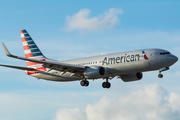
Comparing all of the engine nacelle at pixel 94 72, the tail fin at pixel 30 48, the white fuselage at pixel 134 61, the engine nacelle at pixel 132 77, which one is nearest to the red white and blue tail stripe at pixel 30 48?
the tail fin at pixel 30 48

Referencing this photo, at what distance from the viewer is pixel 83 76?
164ft

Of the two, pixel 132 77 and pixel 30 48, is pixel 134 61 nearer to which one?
pixel 132 77

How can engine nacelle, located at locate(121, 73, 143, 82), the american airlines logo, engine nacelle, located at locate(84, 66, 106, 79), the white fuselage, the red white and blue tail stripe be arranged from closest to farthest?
the white fuselage < the american airlines logo < engine nacelle, located at locate(84, 66, 106, 79) < engine nacelle, located at locate(121, 73, 143, 82) < the red white and blue tail stripe

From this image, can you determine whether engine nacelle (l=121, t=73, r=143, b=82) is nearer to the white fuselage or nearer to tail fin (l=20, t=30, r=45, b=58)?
the white fuselage

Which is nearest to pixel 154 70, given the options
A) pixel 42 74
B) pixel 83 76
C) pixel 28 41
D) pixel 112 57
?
pixel 112 57

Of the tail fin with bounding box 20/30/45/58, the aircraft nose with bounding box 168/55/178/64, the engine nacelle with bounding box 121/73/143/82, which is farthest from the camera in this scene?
the tail fin with bounding box 20/30/45/58

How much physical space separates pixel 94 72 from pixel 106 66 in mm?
2449

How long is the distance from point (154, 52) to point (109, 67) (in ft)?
23.0

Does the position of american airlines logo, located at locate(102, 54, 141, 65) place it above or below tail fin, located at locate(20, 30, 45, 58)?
below

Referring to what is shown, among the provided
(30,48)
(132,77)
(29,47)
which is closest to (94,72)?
(132,77)

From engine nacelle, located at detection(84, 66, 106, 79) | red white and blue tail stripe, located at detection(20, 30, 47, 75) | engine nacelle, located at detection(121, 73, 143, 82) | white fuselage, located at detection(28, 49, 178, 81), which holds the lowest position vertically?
engine nacelle, located at detection(121, 73, 143, 82)

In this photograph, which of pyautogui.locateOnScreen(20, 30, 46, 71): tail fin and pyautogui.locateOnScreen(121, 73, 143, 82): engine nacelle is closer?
pyautogui.locateOnScreen(121, 73, 143, 82): engine nacelle

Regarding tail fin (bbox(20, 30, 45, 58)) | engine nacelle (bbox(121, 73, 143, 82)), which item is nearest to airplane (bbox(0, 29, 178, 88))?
engine nacelle (bbox(121, 73, 143, 82))

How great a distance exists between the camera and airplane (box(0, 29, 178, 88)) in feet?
149
